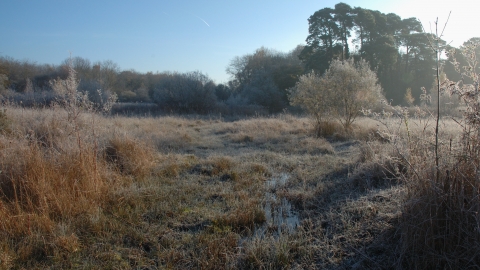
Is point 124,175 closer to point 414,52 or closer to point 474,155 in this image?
point 474,155

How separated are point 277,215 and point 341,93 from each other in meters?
10.2

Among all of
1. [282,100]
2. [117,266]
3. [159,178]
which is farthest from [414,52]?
[117,266]

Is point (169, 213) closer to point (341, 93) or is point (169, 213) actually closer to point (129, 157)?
point (129, 157)

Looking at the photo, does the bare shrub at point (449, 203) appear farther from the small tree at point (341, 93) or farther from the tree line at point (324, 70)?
the tree line at point (324, 70)

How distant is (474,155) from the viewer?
2.72m

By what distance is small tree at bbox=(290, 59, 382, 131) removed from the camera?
13102 mm

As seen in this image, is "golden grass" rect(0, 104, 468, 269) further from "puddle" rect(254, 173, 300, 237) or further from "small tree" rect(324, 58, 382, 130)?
"small tree" rect(324, 58, 382, 130)

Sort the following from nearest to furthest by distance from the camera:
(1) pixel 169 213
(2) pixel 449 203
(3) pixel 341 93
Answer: (2) pixel 449 203
(1) pixel 169 213
(3) pixel 341 93

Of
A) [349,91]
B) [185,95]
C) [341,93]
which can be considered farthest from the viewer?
[185,95]

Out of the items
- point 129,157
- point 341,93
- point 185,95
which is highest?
point 185,95

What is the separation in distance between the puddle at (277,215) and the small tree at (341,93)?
28.3 feet

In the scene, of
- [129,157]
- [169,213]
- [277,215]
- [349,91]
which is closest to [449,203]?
[277,215]

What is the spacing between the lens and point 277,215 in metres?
4.47

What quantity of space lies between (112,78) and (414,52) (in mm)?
37710
